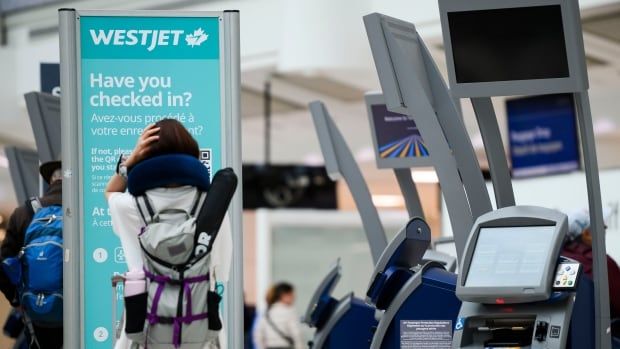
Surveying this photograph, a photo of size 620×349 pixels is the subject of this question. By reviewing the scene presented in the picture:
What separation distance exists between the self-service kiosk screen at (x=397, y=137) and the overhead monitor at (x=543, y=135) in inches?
152

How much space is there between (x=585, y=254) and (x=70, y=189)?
2800 mm

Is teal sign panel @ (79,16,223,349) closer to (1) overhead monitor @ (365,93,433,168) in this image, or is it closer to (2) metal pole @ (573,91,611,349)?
(2) metal pole @ (573,91,611,349)

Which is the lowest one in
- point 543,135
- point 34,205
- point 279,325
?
point 279,325

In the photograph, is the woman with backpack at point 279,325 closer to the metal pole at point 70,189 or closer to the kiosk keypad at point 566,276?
the metal pole at point 70,189

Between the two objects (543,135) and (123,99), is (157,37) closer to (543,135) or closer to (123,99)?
(123,99)

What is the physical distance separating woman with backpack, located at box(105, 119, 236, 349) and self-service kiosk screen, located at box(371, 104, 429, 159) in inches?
130

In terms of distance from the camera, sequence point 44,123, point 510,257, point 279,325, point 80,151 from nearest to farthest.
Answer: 1. point 510,257
2. point 80,151
3. point 44,123
4. point 279,325

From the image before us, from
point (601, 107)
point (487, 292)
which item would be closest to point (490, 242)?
point (487, 292)

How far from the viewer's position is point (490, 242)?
5191mm

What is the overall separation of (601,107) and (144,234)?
13598 millimetres

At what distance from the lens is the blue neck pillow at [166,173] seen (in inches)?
185

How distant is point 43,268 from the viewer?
6277 millimetres

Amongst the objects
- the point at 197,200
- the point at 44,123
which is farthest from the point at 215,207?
the point at 44,123

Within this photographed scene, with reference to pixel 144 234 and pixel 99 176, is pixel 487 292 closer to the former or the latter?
pixel 144 234
